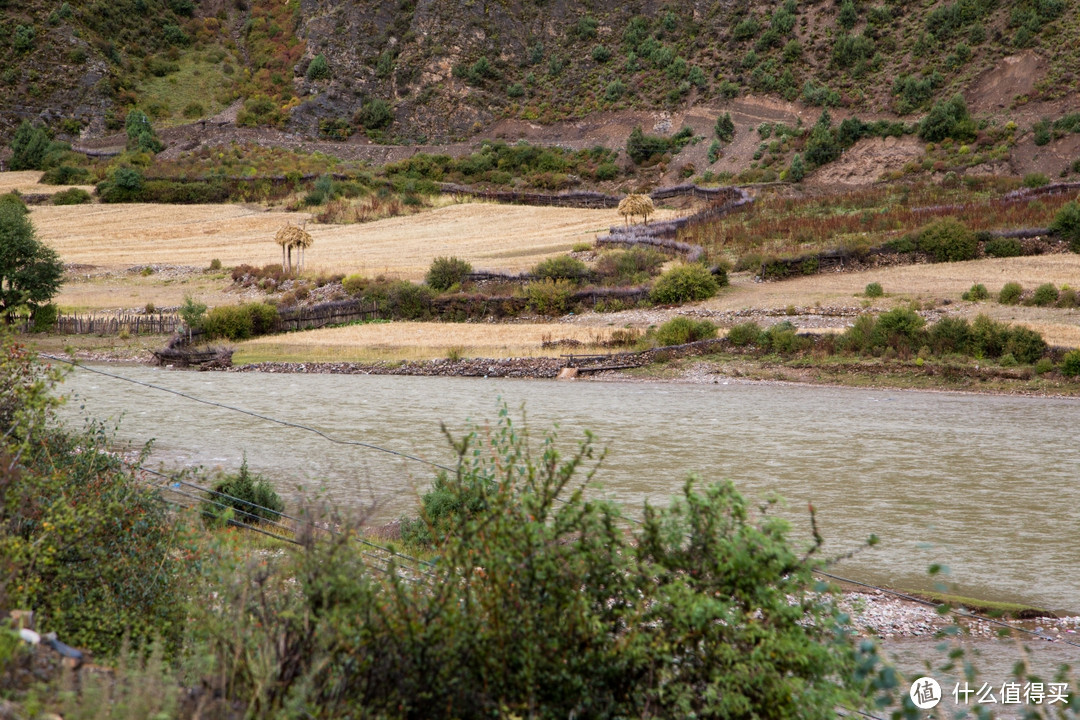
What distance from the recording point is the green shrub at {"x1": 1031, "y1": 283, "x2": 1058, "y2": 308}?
30.5 meters

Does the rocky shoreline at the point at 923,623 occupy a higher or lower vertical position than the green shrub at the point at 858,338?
lower

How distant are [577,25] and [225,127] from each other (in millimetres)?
Result: 39794

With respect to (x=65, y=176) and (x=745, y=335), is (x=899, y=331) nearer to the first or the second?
(x=745, y=335)

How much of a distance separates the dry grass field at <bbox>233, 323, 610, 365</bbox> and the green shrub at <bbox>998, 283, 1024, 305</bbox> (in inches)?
539

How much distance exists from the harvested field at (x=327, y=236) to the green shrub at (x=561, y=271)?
2.16 m

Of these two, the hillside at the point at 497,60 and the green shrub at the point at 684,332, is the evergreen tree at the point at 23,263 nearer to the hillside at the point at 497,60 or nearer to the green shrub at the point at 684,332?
the green shrub at the point at 684,332

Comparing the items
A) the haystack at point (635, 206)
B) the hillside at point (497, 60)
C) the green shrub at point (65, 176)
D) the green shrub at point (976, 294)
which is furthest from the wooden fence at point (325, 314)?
the hillside at point (497, 60)

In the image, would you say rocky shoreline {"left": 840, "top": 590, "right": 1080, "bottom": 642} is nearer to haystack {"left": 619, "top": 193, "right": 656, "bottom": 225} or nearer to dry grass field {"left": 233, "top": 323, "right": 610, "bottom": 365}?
dry grass field {"left": 233, "top": 323, "right": 610, "bottom": 365}

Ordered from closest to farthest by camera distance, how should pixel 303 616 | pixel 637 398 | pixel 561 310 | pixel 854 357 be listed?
pixel 303 616 → pixel 637 398 → pixel 854 357 → pixel 561 310

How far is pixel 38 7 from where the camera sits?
3511 inches

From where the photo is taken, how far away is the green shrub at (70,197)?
61.9 metres

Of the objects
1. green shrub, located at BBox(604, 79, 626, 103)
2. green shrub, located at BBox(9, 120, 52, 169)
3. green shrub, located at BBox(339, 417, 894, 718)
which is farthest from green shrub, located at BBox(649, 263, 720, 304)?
green shrub, located at BBox(9, 120, 52, 169)

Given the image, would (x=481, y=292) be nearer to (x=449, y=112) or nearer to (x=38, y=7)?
(x=449, y=112)

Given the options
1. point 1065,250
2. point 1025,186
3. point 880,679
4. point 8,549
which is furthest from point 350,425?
point 1025,186
